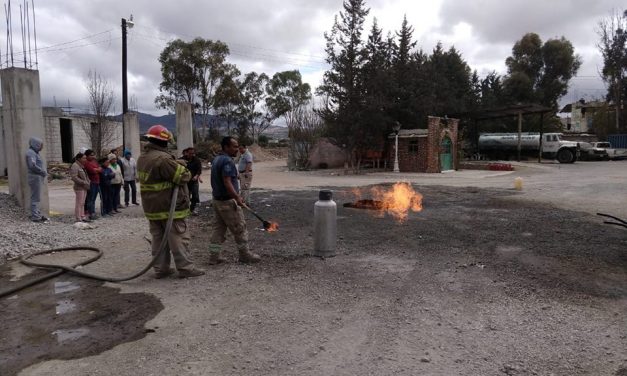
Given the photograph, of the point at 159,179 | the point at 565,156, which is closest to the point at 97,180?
the point at 159,179

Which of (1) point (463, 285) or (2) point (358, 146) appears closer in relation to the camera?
(1) point (463, 285)

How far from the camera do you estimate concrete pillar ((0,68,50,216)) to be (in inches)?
390

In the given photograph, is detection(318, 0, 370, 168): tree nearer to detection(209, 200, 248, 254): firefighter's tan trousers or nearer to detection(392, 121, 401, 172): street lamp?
detection(392, 121, 401, 172): street lamp

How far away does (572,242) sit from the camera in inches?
299

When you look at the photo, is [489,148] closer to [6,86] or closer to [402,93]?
[402,93]

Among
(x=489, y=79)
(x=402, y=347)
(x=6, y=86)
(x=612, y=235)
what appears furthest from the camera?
→ (x=489, y=79)

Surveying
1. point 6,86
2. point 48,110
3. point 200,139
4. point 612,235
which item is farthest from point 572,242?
point 200,139

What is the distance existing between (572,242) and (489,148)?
108ft

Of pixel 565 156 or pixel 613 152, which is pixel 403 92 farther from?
pixel 613 152

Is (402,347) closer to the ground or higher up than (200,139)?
closer to the ground

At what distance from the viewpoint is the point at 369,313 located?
4590mm

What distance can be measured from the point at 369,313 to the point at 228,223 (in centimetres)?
245

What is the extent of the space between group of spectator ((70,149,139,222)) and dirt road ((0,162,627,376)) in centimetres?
240

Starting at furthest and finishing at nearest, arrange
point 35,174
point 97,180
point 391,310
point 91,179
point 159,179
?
point 97,180
point 91,179
point 35,174
point 159,179
point 391,310
